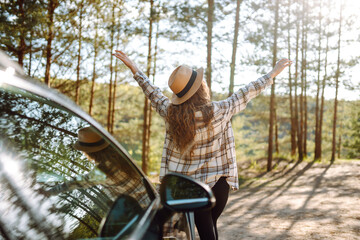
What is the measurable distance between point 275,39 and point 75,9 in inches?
428

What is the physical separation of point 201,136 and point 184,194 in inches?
41.3

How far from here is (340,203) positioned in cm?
770

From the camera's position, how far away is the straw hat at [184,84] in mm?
2692

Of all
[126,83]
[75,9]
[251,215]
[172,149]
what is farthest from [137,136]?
[172,149]

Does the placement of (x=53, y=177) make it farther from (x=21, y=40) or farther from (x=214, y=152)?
(x=21, y=40)

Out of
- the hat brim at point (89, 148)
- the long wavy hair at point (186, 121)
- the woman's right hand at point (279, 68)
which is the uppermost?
the woman's right hand at point (279, 68)

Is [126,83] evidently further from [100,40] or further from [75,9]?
[75,9]

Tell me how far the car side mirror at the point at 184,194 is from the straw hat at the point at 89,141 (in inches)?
16.6

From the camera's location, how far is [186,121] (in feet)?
8.23

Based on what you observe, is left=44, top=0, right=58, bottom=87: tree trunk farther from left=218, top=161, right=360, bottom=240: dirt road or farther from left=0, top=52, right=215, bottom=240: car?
left=0, top=52, right=215, bottom=240: car

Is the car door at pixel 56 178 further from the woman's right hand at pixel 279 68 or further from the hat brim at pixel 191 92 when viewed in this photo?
the woman's right hand at pixel 279 68

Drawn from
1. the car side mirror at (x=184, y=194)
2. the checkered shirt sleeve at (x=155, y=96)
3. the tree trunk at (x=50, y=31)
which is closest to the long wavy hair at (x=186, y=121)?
the checkered shirt sleeve at (x=155, y=96)

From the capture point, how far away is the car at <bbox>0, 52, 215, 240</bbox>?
3.69 ft

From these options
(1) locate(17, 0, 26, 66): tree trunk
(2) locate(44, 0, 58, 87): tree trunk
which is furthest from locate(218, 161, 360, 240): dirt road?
(1) locate(17, 0, 26, 66): tree trunk
